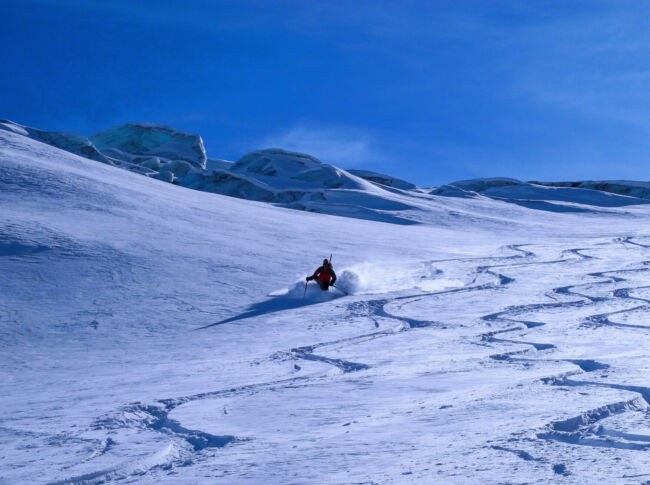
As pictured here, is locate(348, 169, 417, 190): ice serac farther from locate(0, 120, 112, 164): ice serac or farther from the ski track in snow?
the ski track in snow

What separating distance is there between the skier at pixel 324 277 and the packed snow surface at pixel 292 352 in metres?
0.24

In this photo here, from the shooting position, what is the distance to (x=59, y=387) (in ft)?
19.2

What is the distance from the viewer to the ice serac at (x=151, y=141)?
204ft

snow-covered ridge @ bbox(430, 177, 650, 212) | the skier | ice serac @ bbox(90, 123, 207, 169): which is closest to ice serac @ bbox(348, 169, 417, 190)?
snow-covered ridge @ bbox(430, 177, 650, 212)

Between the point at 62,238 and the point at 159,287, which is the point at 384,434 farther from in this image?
the point at 62,238

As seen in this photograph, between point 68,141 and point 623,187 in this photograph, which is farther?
point 68,141

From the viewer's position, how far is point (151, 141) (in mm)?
63312

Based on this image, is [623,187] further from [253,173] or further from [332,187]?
[253,173]

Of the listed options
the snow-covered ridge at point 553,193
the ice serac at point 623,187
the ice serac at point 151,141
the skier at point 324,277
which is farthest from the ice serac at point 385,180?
the skier at point 324,277

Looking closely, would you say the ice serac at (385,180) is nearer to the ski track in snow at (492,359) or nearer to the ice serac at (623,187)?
the ice serac at (623,187)

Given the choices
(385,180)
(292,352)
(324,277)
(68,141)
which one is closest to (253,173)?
(385,180)

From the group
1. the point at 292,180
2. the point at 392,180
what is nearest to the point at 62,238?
the point at 292,180

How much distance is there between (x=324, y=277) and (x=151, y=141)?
54995 millimetres

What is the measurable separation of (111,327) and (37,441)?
4.48 m
